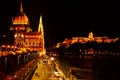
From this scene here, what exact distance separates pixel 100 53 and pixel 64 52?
14503 millimetres

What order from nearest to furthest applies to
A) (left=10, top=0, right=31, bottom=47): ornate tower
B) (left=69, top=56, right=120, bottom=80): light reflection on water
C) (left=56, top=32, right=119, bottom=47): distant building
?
1. (left=69, top=56, right=120, bottom=80): light reflection on water
2. (left=10, top=0, right=31, bottom=47): ornate tower
3. (left=56, top=32, right=119, bottom=47): distant building

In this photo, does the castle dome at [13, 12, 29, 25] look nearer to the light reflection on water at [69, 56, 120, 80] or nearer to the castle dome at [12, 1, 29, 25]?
the castle dome at [12, 1, 29, 25]

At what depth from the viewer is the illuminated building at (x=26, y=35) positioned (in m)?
136

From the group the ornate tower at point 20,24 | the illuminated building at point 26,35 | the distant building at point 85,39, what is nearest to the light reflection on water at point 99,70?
the illuminated building at point 26,35

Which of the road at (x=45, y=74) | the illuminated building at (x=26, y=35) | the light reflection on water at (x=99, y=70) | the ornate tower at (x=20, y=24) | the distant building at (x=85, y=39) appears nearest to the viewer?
the road at (x=45, y=74)

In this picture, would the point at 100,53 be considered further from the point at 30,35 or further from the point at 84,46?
the point at 30,35

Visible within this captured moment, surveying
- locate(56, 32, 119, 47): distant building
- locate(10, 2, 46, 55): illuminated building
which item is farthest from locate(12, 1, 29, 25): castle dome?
locate(56, 32, 119, 47): distant building

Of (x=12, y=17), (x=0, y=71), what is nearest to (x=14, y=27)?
(x=12, y=17)

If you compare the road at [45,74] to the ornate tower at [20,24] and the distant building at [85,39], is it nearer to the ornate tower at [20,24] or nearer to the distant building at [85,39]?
the ornate tower at [20,24]

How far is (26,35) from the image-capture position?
5586 inches

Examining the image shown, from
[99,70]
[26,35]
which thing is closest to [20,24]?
[26,35]

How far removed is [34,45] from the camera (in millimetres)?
140000

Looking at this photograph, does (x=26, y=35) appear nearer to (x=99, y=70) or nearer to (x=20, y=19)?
(x=20, y=19)

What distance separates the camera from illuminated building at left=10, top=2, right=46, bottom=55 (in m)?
136
